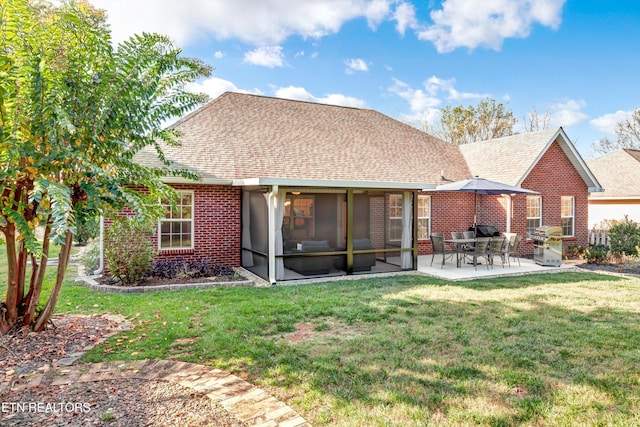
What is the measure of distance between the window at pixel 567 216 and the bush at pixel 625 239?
2.40 meters

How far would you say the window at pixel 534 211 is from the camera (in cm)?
1516

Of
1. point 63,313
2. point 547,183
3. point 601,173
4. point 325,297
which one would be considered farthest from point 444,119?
point 63,313

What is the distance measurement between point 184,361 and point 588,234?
55.1 ft

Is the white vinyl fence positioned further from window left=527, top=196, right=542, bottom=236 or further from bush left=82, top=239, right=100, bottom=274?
bush left=82, top=239, right=100, bottom=274

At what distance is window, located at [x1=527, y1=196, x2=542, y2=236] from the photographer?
49.7 ft

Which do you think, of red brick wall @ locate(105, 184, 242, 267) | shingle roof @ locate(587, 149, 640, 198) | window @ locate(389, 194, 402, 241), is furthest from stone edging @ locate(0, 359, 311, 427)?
shingle roof @ locate(587, 149, 640, 198)

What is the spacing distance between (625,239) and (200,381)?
49.7 feet

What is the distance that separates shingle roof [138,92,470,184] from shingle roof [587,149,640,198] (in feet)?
28.1

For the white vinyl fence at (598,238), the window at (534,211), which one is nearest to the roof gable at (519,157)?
the window at (534,211)

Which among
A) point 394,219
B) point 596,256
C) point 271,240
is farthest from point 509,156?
point 271,240

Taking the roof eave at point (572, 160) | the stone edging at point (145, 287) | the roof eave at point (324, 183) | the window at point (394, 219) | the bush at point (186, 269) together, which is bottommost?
the stone edging at point (145, 287)

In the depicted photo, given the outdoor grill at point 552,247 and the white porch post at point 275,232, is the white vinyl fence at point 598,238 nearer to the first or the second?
the outdoor grill at point 552,247

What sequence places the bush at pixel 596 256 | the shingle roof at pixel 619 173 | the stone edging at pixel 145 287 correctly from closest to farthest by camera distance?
the stone edging at pixel 145 287, the bush at pixel 596 256, the shingle roof at pixel 619 173

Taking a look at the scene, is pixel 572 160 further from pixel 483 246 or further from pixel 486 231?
pixel 483 246
